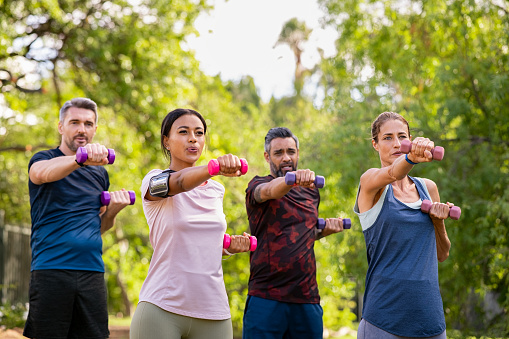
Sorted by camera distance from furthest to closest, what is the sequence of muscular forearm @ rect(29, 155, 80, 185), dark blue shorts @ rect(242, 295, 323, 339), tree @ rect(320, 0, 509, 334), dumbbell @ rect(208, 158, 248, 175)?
tree @ rect(320, 0, 509, 334) → dark blue shorts @ rect(242, 295, 323, 339) → muscular forearm @ rect(29, 155, 80, 185) → dumbbell @ rect(208, 158, 248, 175)

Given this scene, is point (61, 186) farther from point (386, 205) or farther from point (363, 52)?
→ point (363, 52)

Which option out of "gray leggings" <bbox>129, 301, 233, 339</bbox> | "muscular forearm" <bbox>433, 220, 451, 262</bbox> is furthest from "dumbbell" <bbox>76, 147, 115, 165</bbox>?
"muscular forearm" <bbox>433, 220, 451, 262</bbox>

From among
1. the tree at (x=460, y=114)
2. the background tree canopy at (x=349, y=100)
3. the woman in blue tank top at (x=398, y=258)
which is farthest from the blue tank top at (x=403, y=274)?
the tree at (x=460, y=114)

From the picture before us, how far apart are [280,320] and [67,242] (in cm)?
133

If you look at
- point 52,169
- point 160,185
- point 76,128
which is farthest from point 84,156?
point 76,128

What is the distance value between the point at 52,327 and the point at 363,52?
7191mm

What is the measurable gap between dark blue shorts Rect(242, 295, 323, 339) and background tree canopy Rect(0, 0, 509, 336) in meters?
2.40

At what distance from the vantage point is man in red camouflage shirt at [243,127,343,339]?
3.77 meters

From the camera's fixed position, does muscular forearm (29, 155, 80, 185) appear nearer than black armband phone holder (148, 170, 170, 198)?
No

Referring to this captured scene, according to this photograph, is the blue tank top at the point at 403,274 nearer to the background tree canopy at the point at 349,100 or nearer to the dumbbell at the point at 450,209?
the dumbbell at the point at 450,209

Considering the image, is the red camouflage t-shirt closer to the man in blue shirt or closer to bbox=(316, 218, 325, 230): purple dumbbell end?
bbox=(316, 218, 325, 230): purple dumbbell end

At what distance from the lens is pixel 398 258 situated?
3.07m

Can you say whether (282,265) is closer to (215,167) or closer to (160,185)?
Result: (160,185)

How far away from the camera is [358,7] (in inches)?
386
